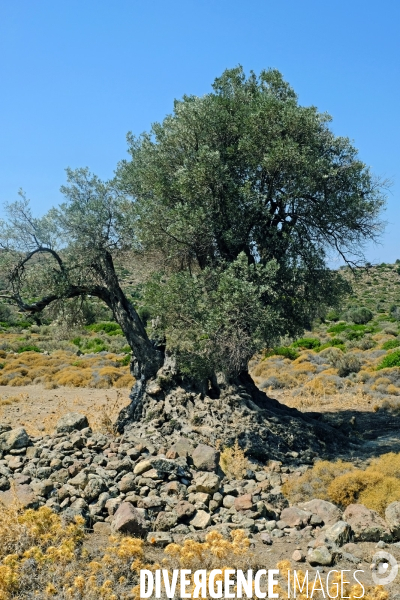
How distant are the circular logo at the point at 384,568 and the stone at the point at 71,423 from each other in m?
7.41

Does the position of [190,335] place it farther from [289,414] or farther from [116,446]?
[289,414]

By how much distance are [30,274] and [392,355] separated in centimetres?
1873

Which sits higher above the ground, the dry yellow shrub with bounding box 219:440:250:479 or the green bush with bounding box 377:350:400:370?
the green bush with bounding box 377:350:400:370

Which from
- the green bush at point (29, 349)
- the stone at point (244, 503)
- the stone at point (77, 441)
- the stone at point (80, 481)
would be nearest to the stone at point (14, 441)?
the stone at point (77, 441)

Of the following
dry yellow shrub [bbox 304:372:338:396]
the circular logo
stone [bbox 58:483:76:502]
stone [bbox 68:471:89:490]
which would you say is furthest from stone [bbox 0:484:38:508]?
dry yellow shrub [bbox 304:372:338:396]

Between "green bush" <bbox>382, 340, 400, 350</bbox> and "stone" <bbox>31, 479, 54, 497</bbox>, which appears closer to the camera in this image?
"stone" <bbox>31, 479, 54, 497</bbox>

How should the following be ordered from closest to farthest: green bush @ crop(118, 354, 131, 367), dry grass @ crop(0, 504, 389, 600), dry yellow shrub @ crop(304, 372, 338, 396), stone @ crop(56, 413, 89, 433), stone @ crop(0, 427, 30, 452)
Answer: dry grass @ crop(0, 504, 389, 600) < stone @ crop(0, 427, 30, 452) < stone @ crop(56, 413, 89, 433) < dry yellow shrub @ crop(304, 372, 338, 396) < green bush @ crop(118, 354, 131, 367)

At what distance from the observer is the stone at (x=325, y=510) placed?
8606 mm

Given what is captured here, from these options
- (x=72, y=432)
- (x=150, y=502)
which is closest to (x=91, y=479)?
(x=150, y=502)

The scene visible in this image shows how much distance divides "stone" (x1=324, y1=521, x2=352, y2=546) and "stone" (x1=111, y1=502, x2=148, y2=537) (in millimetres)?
2641

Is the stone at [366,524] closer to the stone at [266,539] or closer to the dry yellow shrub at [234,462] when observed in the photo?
the stone at [266,539]

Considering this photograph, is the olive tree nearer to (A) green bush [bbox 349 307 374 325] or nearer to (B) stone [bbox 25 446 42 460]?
(B) stone [bbox 25 446 42 460]

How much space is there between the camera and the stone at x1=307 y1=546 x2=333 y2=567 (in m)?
7.10

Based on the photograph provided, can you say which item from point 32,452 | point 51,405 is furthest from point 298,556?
point 51,405
